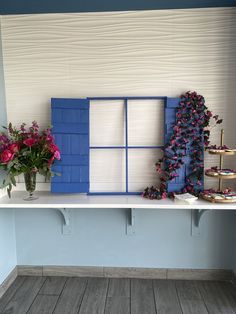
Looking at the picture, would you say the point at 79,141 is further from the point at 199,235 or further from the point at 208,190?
the point at 199,235

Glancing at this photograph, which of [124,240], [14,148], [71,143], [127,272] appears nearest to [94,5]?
[71,143]

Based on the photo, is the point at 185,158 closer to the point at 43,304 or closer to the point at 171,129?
the point at 171,129

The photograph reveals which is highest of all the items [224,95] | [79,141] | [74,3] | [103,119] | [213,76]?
[74,3]

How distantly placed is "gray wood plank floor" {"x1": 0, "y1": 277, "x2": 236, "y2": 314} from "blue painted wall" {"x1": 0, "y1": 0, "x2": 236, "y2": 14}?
2.19 m

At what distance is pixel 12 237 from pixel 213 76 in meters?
2.13

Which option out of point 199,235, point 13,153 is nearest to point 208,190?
point 199,235

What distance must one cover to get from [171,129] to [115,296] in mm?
1365

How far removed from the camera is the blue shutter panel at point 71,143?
216 centimetres

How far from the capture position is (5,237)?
2.28 metres

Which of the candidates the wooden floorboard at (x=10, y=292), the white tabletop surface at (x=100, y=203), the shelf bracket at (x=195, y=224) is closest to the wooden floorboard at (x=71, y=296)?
the wooden floorboard at (x=10, y=292)

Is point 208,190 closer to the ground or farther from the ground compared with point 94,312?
farther from the ground

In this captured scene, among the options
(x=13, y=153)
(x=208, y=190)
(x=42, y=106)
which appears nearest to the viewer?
(x=13, y=153)

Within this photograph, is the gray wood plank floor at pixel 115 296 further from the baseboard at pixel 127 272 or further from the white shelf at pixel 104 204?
the white shelf at pixel 104 204

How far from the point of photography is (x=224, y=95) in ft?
7.16
